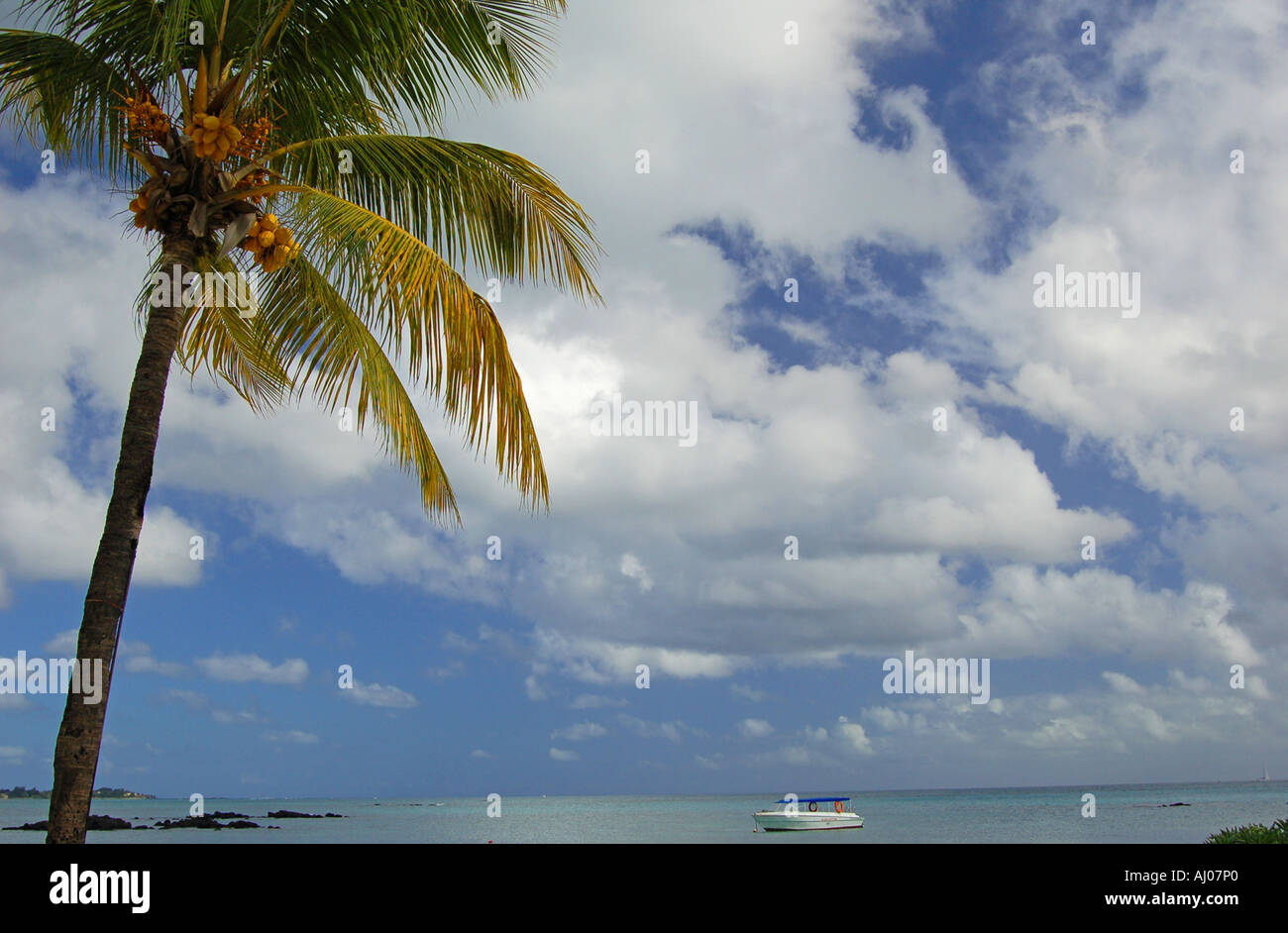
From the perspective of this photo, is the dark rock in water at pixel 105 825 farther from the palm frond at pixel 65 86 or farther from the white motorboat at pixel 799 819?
the palm frond at pixel 65 86

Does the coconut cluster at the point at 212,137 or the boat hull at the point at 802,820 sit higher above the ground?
the coconut cluster at the point at 212,137

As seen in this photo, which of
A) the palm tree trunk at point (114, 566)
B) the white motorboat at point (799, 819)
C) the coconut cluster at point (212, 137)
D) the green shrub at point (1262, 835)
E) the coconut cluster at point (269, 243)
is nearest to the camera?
the palm tree trunk at point (114, 566)

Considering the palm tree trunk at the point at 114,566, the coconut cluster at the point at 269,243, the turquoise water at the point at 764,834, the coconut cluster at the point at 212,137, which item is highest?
the coconut cluster at the point at 212,137

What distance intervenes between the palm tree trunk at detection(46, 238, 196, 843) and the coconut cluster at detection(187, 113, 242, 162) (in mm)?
644

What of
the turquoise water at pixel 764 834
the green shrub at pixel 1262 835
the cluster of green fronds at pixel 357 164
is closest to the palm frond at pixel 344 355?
the cluster of green fronds at pixel 357 164

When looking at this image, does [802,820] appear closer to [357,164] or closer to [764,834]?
[764,834]

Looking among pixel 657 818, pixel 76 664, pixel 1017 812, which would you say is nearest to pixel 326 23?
pixel 76 664

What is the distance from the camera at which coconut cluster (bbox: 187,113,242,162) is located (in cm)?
688

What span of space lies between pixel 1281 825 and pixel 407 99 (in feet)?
37.6

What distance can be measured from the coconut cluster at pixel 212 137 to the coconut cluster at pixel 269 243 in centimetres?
51

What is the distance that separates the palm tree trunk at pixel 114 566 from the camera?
5.93m

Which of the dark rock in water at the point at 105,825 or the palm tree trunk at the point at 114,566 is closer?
the palm tree trunk at the point at 114,566
